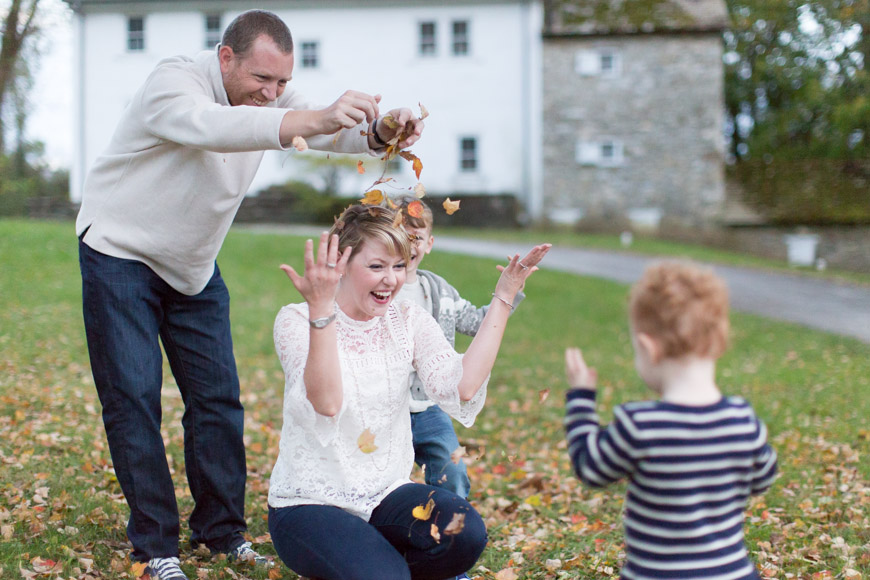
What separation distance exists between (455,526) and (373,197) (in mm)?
1213

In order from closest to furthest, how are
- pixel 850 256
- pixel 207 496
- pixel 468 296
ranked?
pixel 207 496, pixel 468 296, pixel 850 256

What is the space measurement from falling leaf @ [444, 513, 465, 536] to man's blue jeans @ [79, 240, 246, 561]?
132 cm

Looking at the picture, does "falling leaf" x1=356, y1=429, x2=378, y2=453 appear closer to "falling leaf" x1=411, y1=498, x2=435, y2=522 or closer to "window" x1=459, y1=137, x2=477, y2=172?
"falling leaf" x1=411, y1=498, x2=435, y2=522

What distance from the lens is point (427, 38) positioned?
93.5ft

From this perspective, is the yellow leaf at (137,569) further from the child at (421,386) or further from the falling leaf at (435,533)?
the falling leaf at (435,533)

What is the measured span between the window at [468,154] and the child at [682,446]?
26297mm

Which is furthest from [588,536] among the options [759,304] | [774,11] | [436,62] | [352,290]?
[774,11]

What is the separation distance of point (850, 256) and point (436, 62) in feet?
44.2

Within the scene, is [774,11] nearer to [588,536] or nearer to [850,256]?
[850,256]

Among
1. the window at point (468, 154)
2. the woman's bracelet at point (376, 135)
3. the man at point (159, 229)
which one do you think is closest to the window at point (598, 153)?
the window at point (468, 154)

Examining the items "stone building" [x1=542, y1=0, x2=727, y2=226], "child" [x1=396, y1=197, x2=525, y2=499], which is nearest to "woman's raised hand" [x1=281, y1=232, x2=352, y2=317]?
"child" [x1=396, y1=197, x2=525, y2=499]

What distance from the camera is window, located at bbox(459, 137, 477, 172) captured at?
92.8 ft

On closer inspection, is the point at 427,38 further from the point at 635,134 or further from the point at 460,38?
the point at 635,134

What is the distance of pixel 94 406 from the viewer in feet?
25.3
